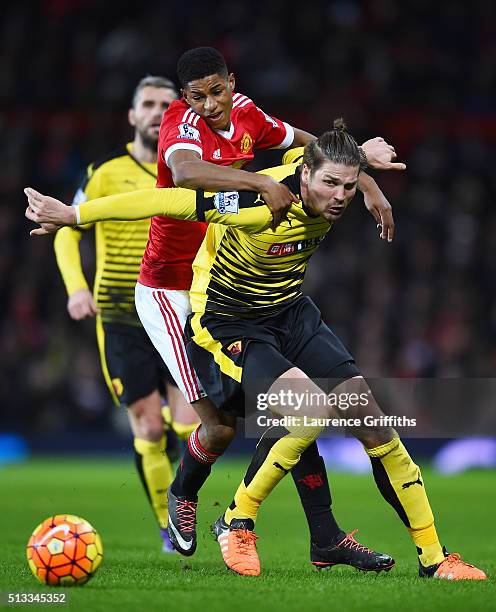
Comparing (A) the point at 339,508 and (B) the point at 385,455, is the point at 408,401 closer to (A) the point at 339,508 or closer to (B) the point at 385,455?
(A) the point at 339,508

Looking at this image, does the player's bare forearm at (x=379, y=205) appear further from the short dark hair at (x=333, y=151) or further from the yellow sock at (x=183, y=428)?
the yellow sock at (x=183, y=428)

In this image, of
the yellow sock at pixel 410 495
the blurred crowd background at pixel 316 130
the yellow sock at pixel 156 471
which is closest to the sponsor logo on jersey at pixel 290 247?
the yellow sock at pixel 410 495

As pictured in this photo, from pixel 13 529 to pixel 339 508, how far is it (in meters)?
2.87

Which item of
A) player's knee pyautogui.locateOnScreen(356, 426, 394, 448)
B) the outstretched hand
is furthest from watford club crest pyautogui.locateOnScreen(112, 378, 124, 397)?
the outstretched hand

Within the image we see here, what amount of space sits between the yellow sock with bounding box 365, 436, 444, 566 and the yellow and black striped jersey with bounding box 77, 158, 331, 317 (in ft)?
3.05

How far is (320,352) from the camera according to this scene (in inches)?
225

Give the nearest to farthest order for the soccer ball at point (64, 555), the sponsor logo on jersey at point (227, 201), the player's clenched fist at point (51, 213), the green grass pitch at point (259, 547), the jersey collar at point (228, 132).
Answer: the green grass pitch at point (259, 547) → the soccer ball at point (64, 555) → the player's clenched fist at point (51, 213) → the sponsor logo on jersey at point (227, 201) → the jersey collar at point (228, 132)

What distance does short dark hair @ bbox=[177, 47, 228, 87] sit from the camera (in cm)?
600

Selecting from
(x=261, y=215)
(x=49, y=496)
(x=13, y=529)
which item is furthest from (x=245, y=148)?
(x=49, y=496)

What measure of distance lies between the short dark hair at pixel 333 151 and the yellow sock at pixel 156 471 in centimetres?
248

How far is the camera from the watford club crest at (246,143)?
249 inches

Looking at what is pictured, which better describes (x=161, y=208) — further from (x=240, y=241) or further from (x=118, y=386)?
(x=118, y=386)

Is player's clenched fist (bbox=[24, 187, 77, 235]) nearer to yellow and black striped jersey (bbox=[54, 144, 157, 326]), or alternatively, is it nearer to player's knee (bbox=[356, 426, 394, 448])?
player's knee (bbox=[356, 426, 394, 448])

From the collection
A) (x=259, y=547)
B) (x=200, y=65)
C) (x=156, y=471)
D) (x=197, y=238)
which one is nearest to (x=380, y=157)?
(x=200, y=65)
